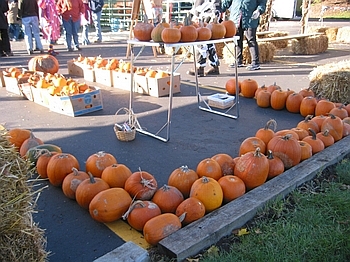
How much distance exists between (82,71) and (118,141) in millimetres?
4421

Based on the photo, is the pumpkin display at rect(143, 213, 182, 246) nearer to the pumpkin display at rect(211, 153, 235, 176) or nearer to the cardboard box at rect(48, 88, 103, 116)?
the pumpkin display at rect(211, 153, 235, 176)

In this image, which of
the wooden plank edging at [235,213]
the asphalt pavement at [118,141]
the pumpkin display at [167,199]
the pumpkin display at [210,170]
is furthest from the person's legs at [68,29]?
the pumpkin display at [167,199]

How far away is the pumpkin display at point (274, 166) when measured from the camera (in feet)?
11.2

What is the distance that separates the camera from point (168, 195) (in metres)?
2.92

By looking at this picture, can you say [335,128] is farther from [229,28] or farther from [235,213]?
[235,213]

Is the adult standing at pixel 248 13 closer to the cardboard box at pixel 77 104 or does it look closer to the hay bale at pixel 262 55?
the hay bale at pixel 262 55

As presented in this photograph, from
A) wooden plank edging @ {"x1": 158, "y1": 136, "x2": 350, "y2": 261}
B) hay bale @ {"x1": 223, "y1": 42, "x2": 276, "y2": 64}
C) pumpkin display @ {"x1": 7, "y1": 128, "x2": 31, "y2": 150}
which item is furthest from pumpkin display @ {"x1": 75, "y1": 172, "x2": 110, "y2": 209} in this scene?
hay bale @ {"x1": 223, "y1": 42, "x2": 276, "y2": 64}

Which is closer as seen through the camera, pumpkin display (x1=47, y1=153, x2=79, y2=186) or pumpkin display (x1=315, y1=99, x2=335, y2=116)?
pumpkin display (x1=47, y1=153, x2=79, y2=186)

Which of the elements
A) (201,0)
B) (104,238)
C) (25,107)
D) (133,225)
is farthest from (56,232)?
(201,0)

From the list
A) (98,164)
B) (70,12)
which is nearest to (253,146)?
(98,164)

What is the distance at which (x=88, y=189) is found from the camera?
2992 millimetres

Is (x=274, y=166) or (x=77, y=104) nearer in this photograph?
(x=274, y=166)

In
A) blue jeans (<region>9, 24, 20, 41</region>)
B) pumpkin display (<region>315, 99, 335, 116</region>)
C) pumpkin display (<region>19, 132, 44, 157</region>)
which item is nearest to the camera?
pumpkin display (<region>19, 132, 44, 157</region>)

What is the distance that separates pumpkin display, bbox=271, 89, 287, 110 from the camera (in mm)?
5707
